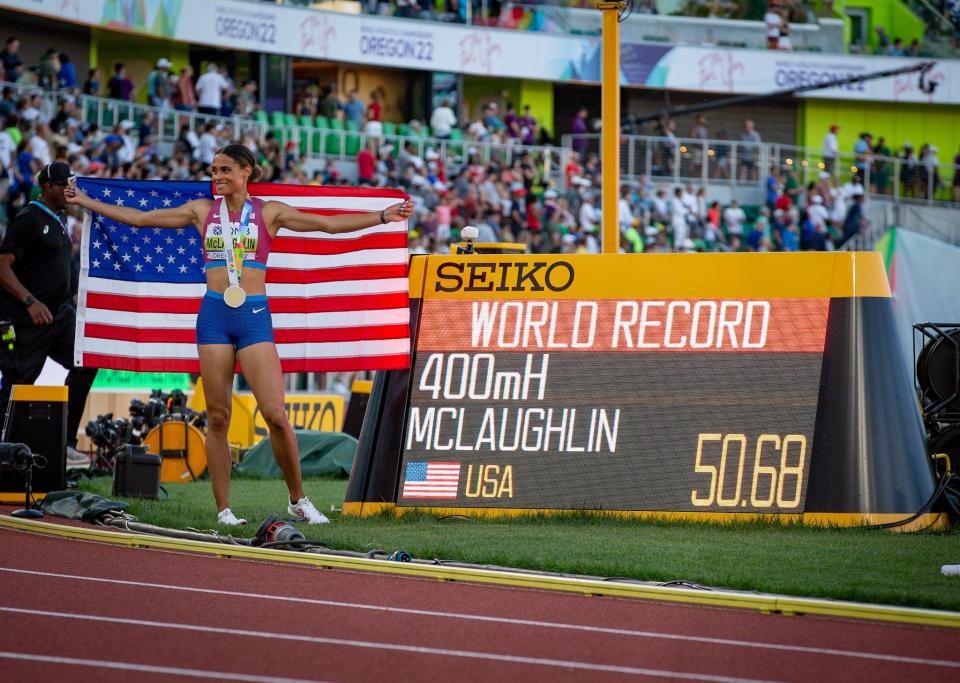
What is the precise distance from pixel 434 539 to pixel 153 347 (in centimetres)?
290

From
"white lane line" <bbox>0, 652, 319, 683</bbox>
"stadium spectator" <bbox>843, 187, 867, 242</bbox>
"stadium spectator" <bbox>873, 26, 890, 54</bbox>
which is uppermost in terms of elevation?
"stadium spectator" <bbox>873, 26, 890, 54</bbox>

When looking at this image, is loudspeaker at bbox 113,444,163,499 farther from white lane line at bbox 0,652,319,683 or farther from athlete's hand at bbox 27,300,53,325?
white lane line at bbox 0,652,319,683

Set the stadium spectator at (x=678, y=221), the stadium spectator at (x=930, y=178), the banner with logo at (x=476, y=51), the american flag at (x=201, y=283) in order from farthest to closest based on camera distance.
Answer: the stadium spectator at (x=930, y=178) → the banner with logo at (x=476, y=51) → the stadium spectator at (x=678, y=221) → the american flag at (x=201, y=283)

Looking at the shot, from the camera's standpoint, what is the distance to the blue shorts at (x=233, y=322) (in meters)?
9.07

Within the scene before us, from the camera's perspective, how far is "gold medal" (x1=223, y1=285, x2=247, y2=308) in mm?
8992

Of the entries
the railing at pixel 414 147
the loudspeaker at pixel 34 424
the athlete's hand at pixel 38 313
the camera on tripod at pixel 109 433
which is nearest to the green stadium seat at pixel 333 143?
the railing at pixel 414 147

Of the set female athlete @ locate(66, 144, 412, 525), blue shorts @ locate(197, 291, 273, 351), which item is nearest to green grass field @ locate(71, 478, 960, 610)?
female athlete @ locate(66, 144, 412, 525)

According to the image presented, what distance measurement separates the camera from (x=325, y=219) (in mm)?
9359

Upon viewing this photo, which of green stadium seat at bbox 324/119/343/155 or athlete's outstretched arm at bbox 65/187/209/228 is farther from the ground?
green stadium seat at bbox 324/119/343/155

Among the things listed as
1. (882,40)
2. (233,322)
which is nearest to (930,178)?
(882,40)

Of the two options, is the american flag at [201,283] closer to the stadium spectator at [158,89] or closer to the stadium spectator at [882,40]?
the stadium spectator at [158,89]

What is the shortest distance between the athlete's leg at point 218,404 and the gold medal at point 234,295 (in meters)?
0.28

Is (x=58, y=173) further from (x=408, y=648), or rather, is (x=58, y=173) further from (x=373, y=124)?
(x=373, y=124)

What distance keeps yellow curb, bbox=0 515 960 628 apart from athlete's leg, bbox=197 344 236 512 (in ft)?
2.48
